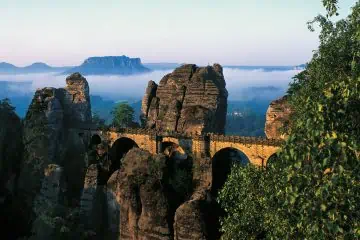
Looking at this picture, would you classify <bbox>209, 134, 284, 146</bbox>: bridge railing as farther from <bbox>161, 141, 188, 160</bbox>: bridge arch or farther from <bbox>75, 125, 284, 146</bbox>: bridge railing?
<bbox>161, 141, 188, 160</bbox>: bridge arch

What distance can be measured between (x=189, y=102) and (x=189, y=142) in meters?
8.10

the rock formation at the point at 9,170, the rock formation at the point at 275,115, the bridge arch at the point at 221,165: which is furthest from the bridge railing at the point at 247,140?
the rock formation at the point at 9,170

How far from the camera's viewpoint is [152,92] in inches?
3182

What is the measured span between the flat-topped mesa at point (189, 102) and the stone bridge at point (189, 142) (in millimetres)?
2414

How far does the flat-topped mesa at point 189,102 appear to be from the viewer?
2660 inches

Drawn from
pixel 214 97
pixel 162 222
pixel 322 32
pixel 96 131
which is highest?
pixel 322 32

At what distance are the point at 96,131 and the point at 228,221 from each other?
48.5 meters

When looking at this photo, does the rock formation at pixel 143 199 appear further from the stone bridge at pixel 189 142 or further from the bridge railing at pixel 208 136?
the bridge railing at pixel 208 136

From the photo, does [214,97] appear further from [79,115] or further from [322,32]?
[322,32]

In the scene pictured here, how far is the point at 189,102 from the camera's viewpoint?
70.2m


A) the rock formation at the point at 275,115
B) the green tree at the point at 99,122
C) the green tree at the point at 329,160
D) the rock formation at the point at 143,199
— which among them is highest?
the green tree at the point at 329,160

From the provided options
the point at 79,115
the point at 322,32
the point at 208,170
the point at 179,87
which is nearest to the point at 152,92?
the point at 179,87

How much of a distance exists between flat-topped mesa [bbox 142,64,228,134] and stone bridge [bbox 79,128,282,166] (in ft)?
7.92

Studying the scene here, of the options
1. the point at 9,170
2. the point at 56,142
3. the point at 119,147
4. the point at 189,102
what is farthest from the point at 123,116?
the point at 9,170
